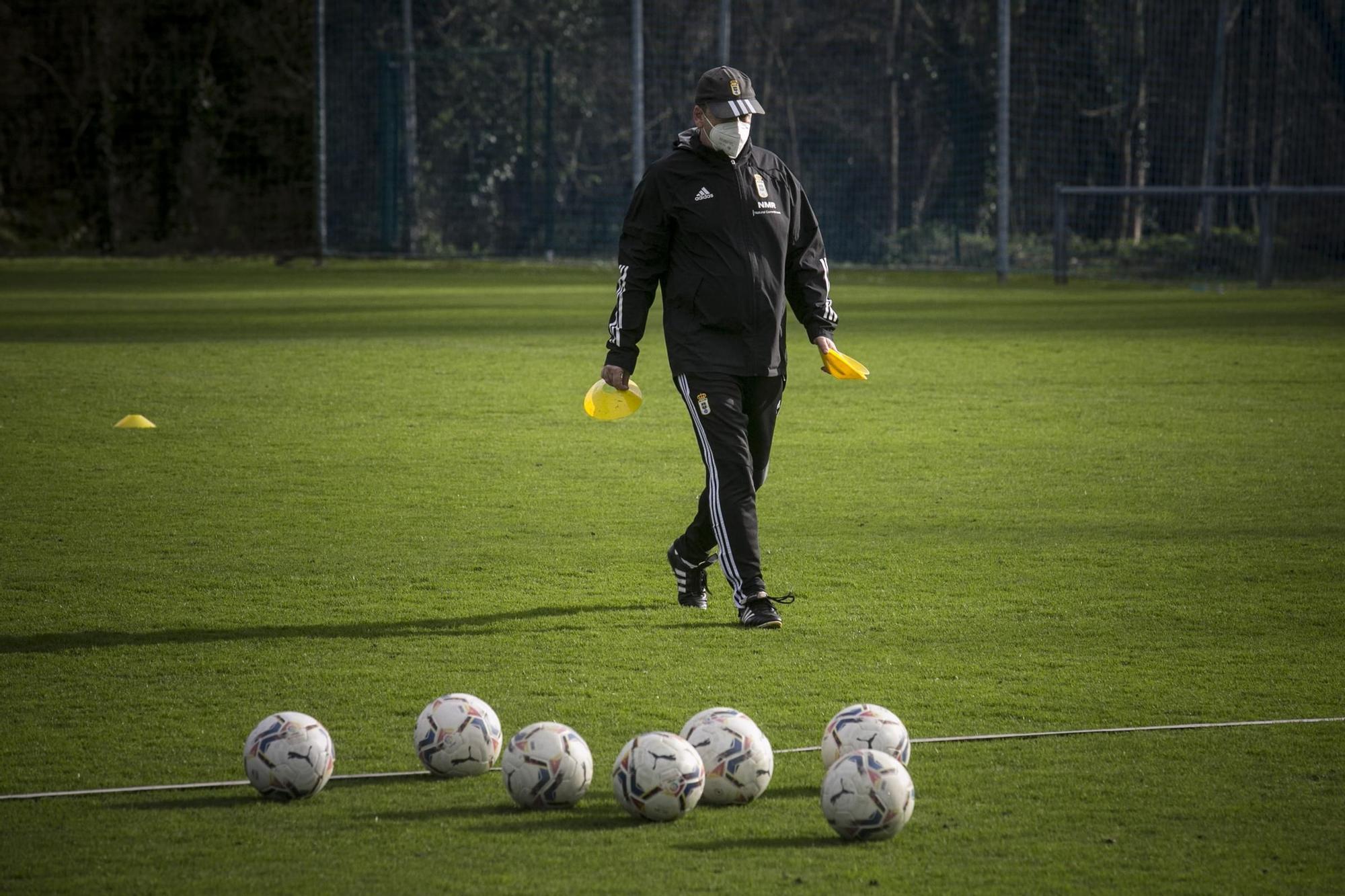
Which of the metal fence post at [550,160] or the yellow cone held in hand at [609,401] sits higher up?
the metal fence post at [550,160]

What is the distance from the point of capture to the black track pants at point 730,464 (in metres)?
6.74

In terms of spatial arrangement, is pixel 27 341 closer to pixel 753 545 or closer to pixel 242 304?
pixel 242 304

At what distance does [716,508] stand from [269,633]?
1.75 m

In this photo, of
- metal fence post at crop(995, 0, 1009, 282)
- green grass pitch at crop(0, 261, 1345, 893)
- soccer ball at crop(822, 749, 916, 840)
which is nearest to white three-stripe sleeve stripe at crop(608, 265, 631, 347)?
green grass pitch at crop(0, 261, 1345, 893)

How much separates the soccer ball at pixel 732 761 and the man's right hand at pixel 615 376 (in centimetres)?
248

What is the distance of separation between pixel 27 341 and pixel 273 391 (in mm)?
5185

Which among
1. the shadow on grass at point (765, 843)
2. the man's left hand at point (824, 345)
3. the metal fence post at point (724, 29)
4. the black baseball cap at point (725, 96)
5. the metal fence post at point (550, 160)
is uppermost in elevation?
the metal fence post at point (724, 29)

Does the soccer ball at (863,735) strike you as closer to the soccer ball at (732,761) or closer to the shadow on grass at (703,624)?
the soccer ball at (732,761)

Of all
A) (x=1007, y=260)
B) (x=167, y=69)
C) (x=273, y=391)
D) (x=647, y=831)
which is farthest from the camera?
(x=167, y=69)

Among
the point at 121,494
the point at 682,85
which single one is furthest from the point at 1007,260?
the point at 121,494

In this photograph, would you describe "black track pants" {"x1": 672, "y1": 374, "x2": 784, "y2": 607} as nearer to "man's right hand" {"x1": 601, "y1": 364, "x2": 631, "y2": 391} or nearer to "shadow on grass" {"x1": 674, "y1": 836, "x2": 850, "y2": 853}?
"man's right hand" {"x1": 601, "y1": 364, "x2": 631, "y2": 391}

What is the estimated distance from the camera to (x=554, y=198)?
3509cm

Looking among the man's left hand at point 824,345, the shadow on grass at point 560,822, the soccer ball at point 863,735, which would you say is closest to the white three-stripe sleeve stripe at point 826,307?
the man's left hand at point 824,345

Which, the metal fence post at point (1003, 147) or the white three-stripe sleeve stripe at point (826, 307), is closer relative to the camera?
the white three-stripe sleeve stripe at point (826, 307)
